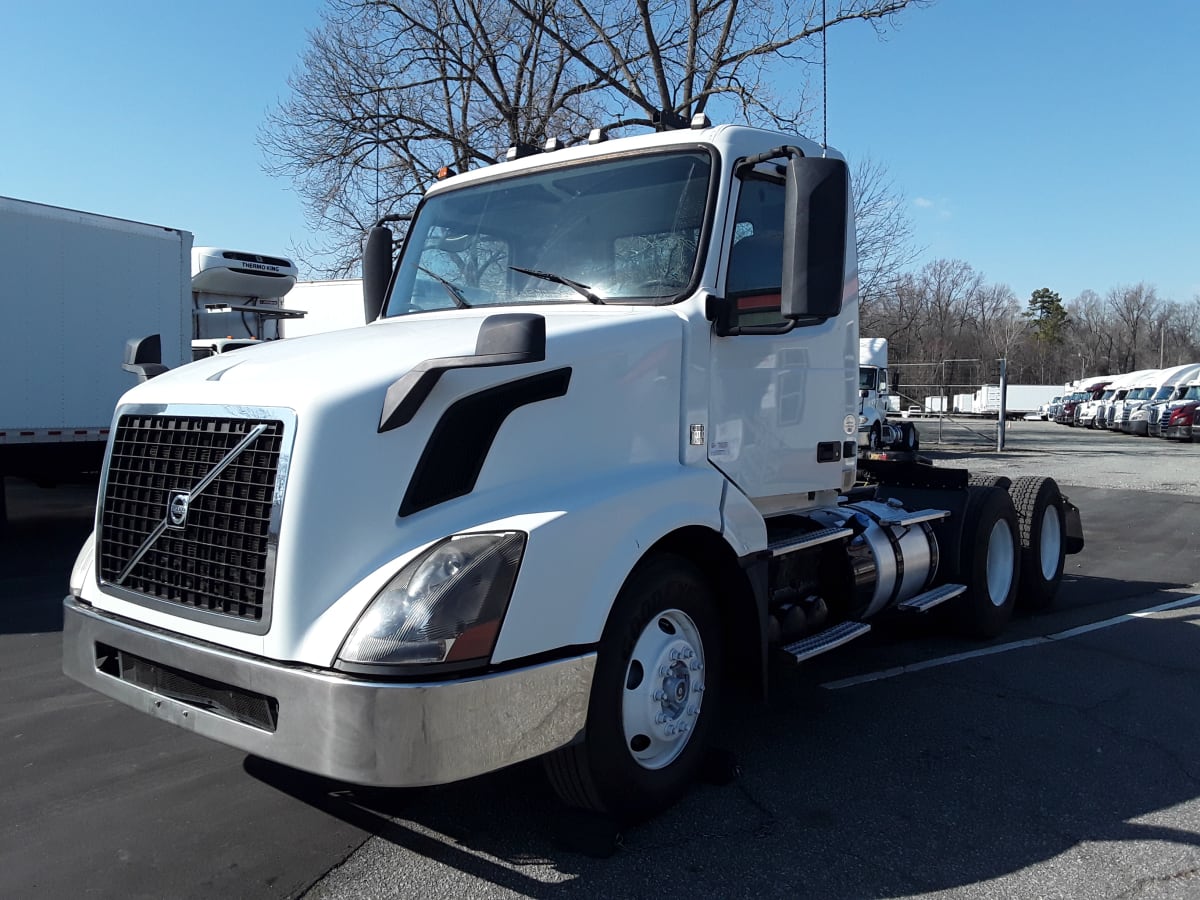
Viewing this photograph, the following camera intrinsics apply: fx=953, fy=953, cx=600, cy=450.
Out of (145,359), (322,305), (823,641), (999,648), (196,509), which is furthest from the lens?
(322,305)

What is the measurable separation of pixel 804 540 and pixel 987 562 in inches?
107

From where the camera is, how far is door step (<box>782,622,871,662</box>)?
14.1ft

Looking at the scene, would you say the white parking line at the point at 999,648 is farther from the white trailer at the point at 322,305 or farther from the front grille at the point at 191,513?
the white trailer at the point at 322,305

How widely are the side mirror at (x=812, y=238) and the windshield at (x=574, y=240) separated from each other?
42cm

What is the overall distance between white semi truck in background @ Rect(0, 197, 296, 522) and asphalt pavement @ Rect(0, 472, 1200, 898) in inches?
230

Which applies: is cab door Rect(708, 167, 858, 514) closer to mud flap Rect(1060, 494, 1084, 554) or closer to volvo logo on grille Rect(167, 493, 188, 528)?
volvo logo on grille Rect(167, 493, 188, 528)

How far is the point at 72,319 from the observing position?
36.0 feet

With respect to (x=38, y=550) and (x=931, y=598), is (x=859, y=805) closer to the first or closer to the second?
(x=931, y=598)

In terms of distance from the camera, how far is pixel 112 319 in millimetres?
11375

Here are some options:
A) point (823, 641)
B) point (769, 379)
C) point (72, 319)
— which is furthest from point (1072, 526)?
point (72, 319)

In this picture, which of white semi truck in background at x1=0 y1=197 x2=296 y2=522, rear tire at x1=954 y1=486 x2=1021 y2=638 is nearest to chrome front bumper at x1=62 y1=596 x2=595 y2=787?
rear tire at x1=954 y1=486 x2=1021 y2=638

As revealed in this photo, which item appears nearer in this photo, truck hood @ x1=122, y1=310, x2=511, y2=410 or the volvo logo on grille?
truck hood @ x1=122, y1=310, x2=511, y2=410

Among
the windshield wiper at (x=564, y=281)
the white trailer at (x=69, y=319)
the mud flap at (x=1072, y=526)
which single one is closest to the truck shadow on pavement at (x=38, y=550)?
the white trailer at (x=69, y=319)

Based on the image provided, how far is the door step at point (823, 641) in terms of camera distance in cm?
430
